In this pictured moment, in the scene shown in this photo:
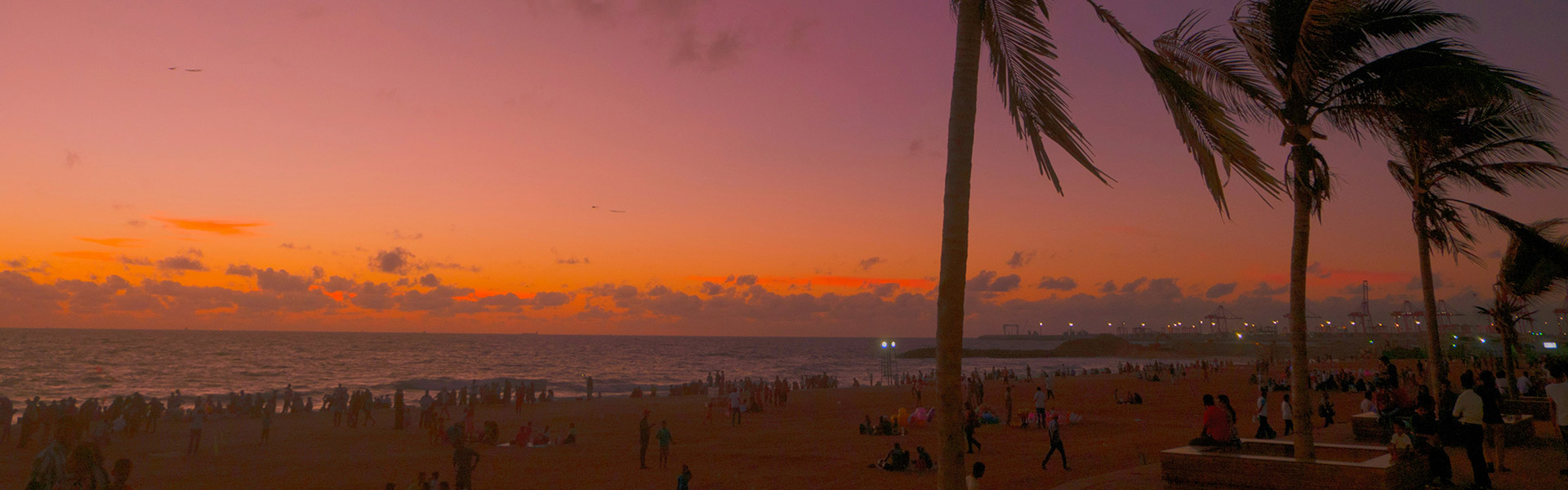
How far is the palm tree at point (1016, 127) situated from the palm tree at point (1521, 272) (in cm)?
1186

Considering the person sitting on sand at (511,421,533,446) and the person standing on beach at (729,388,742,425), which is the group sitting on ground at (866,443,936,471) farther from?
the person standing on beach at (729,388,742,425)

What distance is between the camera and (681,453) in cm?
1858

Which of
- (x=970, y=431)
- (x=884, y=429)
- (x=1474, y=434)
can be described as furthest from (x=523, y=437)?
(x=1474, y=434)

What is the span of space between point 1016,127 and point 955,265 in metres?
1.58

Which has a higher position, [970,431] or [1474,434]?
[1474,434]

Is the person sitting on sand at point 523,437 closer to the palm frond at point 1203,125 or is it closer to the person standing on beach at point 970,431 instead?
the person standing on beach at point 970,431

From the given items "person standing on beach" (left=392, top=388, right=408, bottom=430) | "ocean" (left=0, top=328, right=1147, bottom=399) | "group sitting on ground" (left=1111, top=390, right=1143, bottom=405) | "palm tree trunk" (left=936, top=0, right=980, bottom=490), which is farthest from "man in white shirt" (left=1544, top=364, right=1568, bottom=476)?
"ocean" (left=0, top=328, right=1147, bottom=399)

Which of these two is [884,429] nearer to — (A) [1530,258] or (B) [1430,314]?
(B) [1430,314]

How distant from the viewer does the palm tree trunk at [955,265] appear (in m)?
4.35

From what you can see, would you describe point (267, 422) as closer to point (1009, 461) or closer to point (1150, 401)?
point (1009, 461)

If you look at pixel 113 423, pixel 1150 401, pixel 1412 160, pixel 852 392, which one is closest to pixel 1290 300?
pixel 1412 160

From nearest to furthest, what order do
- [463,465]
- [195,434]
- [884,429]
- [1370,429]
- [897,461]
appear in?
[463,465] < [1370,429] < [897,461] < [195,434] < [884,429]

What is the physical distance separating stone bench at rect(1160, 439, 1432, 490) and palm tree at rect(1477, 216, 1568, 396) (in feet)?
21.4

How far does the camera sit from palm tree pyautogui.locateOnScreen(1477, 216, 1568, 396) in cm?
1230
